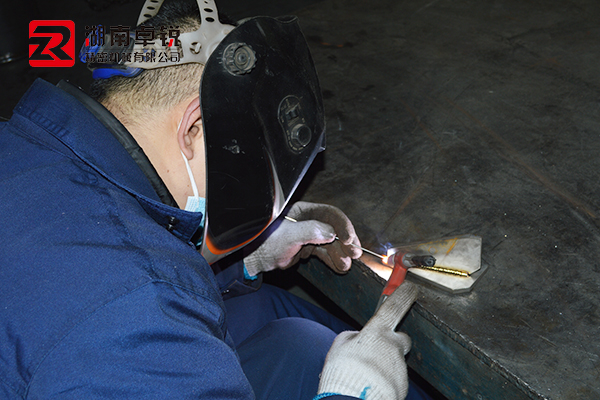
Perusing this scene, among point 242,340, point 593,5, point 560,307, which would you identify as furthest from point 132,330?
point 593,5

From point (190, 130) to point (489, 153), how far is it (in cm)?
111

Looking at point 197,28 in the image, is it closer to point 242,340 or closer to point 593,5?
point 242,340

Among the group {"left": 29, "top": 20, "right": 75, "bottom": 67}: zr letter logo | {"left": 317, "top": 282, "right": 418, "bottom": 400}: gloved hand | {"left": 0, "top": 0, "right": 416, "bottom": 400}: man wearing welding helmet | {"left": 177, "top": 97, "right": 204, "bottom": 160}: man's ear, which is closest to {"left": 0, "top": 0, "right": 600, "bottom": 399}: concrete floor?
{"left": 317, "top": 282, "right": 418, "bottom": 400}: gloved hand

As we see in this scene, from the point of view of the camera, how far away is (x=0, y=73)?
388 centimetres

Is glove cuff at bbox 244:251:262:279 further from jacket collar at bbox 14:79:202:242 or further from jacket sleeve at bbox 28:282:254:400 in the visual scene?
jacket sleeve at bbox 28:282:254:400

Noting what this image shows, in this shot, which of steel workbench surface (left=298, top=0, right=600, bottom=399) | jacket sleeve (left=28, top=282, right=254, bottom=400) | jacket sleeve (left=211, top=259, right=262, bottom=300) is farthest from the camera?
jacket sleeve (left=211, top=259, right=262, bottom=300)

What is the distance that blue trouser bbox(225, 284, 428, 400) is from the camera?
1.27m

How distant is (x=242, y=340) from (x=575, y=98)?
1.61m

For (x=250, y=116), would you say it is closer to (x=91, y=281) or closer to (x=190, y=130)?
(x=190, y=130)

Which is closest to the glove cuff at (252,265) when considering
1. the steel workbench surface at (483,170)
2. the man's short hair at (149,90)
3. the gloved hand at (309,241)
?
the gloved hand at (309,241)

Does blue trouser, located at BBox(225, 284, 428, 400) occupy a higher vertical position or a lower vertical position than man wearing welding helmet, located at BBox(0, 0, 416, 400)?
lower

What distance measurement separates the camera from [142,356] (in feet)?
2.35

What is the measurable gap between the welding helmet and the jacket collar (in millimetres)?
104

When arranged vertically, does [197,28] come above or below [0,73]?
above
